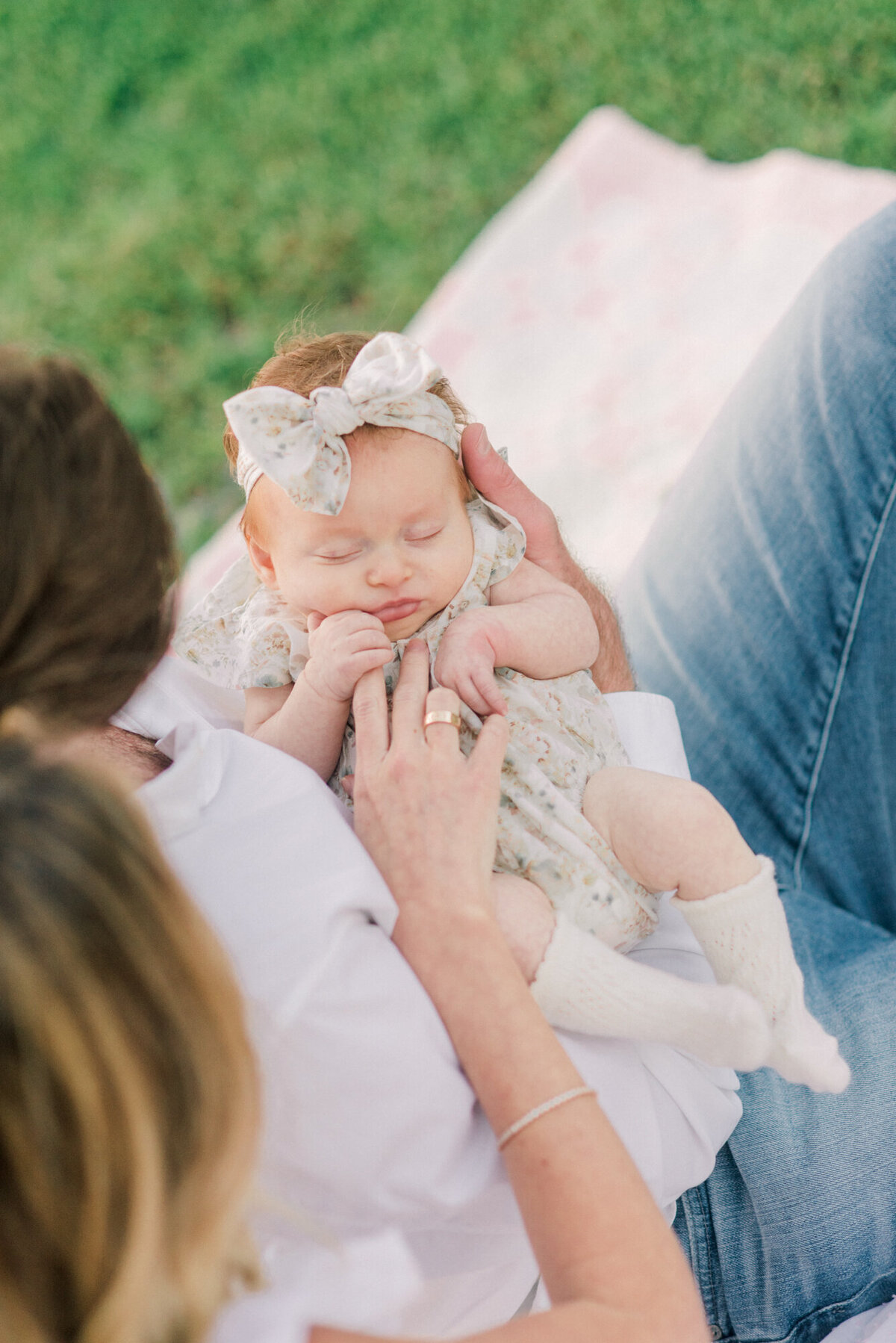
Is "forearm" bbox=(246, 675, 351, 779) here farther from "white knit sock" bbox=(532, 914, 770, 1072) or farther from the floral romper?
"white knit sock" bbox=(532, 914, 770, 1072)

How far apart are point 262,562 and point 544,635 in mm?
401

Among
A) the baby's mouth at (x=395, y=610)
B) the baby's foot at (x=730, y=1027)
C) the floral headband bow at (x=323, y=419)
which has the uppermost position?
the floral headband bow at (x=323, y=419)

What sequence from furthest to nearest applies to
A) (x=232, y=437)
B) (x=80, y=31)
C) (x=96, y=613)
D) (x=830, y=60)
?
(x=80, y=31), (x=830, y=60), (x=232, y=437), (x=96, y=613)

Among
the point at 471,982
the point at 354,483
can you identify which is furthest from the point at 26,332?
the point at 471,982

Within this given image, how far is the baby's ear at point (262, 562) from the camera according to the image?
1.48 meters

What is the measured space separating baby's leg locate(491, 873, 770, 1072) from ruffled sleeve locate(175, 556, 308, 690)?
19.0 inches

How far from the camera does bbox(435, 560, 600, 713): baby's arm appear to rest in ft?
4.29

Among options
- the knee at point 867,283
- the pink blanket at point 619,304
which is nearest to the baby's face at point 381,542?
the knee at point 867,283

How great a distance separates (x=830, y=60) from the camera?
9.98 ft

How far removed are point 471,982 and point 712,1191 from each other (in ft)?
1.68

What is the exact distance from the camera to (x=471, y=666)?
51.4 inches

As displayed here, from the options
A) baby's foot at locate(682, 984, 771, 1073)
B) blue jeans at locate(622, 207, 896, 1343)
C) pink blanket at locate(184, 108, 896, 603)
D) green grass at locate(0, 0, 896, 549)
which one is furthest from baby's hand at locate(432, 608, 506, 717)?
green grass at locate(0, 0, 896, 549)

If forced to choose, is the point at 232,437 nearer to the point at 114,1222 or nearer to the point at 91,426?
the point at 91,426

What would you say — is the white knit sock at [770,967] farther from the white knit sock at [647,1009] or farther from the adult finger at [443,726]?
→ the adult finger at [443,726]
